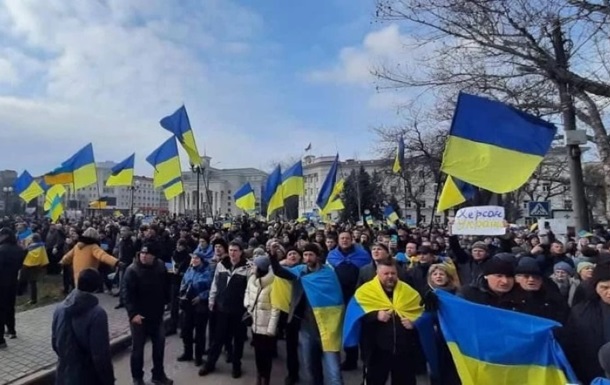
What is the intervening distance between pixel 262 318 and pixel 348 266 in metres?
1.59

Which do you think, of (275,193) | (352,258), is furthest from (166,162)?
(352,258)

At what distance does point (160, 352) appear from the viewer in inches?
233

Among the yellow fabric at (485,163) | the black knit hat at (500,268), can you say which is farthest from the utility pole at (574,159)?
the black knit hat at (500,268)

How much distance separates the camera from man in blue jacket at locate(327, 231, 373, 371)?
6.52 m

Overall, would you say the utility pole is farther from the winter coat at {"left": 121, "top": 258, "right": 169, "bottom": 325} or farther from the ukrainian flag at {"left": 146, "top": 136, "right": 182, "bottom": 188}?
the ukrainian flag at {"left": 146, "top": 136, "right": 182, "bottom": 188}

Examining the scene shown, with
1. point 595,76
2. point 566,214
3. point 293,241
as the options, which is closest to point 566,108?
point 595,76

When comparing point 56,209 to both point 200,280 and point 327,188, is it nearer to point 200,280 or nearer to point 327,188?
point 327,188

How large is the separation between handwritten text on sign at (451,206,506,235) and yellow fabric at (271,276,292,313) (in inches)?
145

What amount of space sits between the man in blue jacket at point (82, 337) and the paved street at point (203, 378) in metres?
2.32

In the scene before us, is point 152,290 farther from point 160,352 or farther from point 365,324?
point 365,324

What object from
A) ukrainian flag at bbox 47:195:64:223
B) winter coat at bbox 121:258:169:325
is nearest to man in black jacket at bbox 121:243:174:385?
winter coat at bbox 121:258:169:325

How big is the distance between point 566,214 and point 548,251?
10.9 metres

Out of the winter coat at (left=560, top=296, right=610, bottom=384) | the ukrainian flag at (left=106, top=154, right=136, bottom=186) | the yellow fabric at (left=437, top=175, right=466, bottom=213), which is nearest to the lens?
the winter coat at (left=560, top=296, right=610, bottom=384)

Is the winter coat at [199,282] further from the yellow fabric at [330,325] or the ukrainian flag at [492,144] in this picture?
the ukrainian flag at [492,144]
